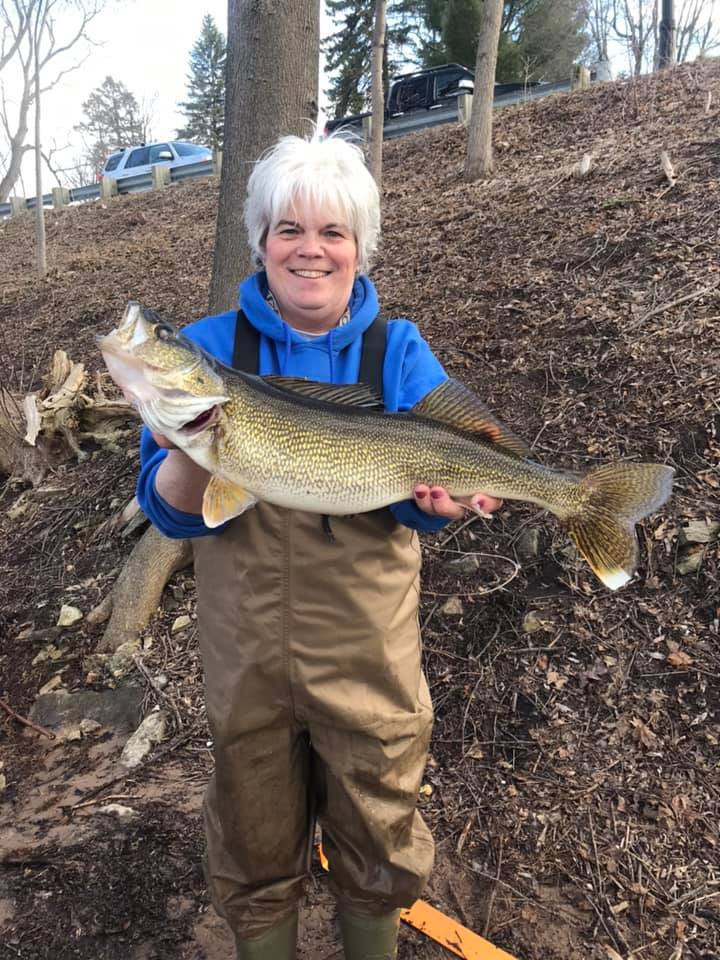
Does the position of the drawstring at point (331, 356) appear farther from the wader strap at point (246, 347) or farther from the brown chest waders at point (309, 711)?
the wader strap at point (246, 347)

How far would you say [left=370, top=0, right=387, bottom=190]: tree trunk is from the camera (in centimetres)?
1118

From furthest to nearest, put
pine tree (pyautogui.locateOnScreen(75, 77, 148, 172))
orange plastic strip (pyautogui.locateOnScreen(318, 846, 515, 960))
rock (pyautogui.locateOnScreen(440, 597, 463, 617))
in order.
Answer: pine tree (pyautogui.locateOnScreen(75, 77, 148, 172))
rock (pyautogui.locateOnScreen(440, 597, 463, 617))
orange plastic strip (pyautogui.locateOnScreen(318, 846, 515, 960))

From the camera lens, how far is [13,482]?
656 cm

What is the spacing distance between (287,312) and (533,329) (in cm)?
425

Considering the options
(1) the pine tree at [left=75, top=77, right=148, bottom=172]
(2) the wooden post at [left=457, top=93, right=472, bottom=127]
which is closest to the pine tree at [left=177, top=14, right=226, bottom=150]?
(1) the pine tree at [left=75, top=77, right=148, bottom=172]

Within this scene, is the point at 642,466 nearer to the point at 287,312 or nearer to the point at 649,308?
the point at 287,312

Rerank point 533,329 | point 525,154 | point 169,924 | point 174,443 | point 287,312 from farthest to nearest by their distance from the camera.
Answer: point 525,154 < point 533,329 < point 169,924 < point 287,312 < point 174,443

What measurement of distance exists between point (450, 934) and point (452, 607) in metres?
1.84

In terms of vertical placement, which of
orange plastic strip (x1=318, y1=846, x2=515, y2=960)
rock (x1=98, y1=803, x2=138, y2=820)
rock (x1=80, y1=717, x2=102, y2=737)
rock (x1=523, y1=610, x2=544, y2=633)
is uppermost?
rock (x1=523, y1=610, x2=544, y2=633)

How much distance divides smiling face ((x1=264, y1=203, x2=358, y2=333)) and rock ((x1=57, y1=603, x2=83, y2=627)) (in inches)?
141

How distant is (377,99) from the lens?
38.0 ft

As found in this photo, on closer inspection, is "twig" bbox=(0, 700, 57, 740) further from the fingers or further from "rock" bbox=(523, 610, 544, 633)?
"rock" bbox=(523, 610, 544, 633)

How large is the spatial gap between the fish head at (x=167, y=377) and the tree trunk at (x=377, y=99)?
9899 millimetres

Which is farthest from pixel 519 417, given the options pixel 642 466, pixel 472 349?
pixel 642 466
